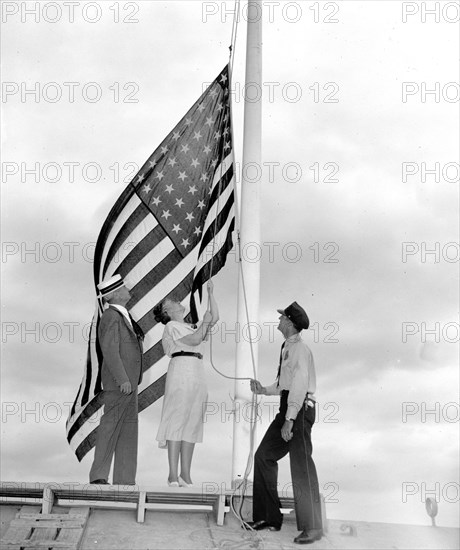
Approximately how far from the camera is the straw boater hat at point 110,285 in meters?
10.1

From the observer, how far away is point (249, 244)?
416 inches

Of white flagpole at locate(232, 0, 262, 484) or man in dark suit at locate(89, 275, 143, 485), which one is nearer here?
man in dark suit at locate(89, 275, 143, 485)

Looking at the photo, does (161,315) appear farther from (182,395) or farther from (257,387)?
(257,387)

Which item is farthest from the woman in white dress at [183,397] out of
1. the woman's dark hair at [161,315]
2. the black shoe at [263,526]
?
the black shoe at [263,526]

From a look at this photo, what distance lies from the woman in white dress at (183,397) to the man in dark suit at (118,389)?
1.35 ft

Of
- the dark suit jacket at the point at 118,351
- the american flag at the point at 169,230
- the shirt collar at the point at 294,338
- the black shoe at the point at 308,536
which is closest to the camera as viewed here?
the black shoe at the point at 308,536

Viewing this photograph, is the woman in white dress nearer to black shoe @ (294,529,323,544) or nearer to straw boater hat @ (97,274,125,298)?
straw boater hat @ (97,274,125,298)

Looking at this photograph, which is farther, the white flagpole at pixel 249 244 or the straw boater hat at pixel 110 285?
the straw boater hat at pixel 110 285

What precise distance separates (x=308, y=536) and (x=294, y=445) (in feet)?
2.57

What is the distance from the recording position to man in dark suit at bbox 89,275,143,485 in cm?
966

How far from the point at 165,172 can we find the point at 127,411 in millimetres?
2834

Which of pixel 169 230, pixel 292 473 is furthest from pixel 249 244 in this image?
pixel 292 473

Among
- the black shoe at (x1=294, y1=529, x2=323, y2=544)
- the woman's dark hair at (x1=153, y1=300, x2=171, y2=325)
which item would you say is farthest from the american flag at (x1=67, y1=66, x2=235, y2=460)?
the black shoe at (x1=294, y1=529, x2=323, y2=544)

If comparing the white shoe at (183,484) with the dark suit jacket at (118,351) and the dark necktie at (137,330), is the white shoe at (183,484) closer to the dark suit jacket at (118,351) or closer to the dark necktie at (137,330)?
the dark suit jacket at (118,351)
